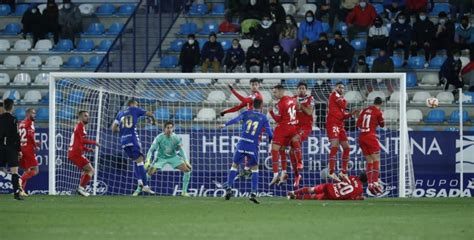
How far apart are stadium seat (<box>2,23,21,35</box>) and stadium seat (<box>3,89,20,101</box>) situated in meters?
2.64

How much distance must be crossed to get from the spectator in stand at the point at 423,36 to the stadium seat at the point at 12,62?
9.66 metres

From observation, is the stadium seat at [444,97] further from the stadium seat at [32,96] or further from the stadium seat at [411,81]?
the stadium seat at [32,96]

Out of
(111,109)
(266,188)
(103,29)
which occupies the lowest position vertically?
(266,188)

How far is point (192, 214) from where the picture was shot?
17391 millimetres

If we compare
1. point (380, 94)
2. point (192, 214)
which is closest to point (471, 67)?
point (380, 94)

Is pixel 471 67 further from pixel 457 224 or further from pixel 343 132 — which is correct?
pixel 457 224

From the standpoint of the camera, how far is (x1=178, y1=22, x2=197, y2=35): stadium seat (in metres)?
31.4

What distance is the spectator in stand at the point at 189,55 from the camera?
96.2 ft

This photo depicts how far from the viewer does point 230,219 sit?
16422mm

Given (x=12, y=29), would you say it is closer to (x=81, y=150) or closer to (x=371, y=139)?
(x=81, y=150)

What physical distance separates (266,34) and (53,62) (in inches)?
218

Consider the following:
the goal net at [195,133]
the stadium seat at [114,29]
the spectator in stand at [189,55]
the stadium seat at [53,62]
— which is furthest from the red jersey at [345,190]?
the stadium seat at [114,29]

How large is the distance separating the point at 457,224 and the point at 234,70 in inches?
568

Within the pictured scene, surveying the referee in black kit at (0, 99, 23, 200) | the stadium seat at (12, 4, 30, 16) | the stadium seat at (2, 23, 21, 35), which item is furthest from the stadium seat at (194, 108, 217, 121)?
the stadium seat at (12, 4, 30, 16)
